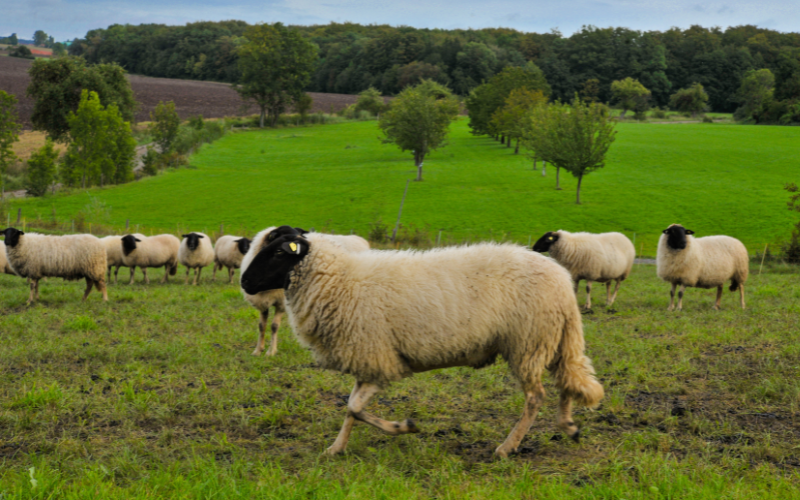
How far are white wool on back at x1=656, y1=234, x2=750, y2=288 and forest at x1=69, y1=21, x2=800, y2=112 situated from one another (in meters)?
109

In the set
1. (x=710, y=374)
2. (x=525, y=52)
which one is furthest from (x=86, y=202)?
(x=525, y=52)

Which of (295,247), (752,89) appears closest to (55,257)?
(295,247)

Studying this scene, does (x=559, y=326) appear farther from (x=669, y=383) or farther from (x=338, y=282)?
(x=669, y=383)

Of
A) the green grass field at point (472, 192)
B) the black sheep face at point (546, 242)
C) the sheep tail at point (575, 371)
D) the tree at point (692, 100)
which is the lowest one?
the green grass field at point (472, 192)

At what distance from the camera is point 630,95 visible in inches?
4195

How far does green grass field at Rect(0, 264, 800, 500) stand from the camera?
4410mm

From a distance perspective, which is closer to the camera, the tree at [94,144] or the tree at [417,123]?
the tree at [94,144]

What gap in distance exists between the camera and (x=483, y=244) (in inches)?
244

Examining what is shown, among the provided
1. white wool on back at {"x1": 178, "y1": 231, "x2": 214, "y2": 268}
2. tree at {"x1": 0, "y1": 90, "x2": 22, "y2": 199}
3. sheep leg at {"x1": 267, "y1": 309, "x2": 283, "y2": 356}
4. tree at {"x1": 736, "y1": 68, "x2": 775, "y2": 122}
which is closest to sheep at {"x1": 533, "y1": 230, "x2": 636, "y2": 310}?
sheep leg at {"x1": 267, "y1": 309, "x2": 283, "y2": 356}

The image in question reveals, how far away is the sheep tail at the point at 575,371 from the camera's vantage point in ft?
18.0

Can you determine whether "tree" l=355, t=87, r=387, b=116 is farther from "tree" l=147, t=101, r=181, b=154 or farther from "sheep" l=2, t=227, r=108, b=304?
"sheep" l=2, t=227, r=108, b=304

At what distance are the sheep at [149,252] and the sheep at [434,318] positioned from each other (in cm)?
1424

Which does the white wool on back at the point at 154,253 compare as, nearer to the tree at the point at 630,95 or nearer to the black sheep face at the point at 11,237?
the black sheep face at the point at 11,237

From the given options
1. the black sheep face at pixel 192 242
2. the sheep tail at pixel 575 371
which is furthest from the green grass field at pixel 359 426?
the black sheep face at pixel 192 242
